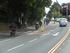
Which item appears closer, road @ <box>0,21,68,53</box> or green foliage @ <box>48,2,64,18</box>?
road @ <box>0,21,68,53</box>

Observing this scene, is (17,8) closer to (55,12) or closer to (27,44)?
(27,44)

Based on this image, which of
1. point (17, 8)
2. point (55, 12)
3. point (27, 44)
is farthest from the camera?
point (55, 12)

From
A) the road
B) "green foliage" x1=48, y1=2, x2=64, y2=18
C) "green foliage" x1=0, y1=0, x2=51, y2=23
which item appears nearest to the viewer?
the road

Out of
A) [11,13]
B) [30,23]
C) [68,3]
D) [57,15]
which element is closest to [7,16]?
[11,13]

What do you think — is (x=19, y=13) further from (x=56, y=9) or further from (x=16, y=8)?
(x=56, y=9)

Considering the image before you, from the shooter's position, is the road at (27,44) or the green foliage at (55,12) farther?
the green foliage at (55,12)

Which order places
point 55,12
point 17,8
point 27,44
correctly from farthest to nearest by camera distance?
point 55,12, point 17,8, point 27,44

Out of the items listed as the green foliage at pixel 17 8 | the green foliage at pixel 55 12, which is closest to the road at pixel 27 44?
the green foliage at pixel 17 8

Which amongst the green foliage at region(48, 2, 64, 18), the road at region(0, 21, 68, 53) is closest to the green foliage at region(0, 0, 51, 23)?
the road at region(0, 21, 68, 53)

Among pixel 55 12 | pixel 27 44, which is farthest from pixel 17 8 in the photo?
pixel 55 12

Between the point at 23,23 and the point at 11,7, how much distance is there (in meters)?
4.78

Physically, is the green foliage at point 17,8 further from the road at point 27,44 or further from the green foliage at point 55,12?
the green foliage at point 55,12

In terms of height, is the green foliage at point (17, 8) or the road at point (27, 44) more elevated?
the green foliage at point (17, 8)

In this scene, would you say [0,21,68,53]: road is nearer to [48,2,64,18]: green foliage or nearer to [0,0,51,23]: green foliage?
[0,0,51,23]: green foliage
